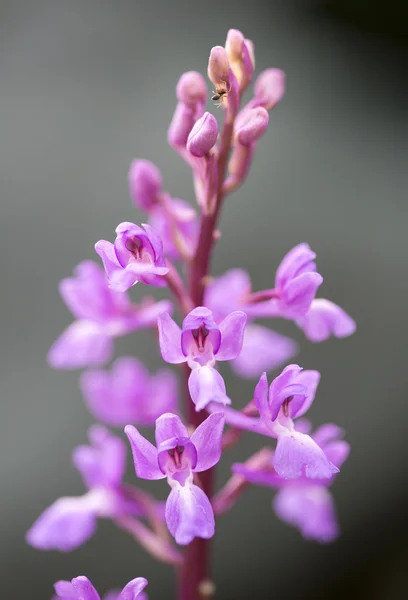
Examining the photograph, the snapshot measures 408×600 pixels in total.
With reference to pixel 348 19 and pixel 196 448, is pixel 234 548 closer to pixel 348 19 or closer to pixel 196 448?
pixel 196 448

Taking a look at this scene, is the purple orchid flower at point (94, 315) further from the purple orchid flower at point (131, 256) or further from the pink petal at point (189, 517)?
the pink petal at point (189, 517)

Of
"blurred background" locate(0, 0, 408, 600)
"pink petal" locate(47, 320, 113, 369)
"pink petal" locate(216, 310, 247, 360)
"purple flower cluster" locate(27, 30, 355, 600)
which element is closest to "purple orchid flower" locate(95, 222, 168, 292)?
"purple flower cluster" locate(27, 30, 355, 600)

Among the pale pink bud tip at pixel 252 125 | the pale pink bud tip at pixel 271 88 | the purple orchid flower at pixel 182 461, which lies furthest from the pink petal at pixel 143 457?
the pale pink bud tip at pixel 271 88

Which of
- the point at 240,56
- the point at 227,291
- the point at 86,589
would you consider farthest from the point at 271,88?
the point at 86,589

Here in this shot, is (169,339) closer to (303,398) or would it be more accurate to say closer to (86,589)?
(303,398)

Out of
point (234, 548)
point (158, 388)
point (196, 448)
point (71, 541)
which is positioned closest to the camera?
point (196, 448)

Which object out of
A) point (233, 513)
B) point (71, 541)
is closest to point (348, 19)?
point (233, 513)
